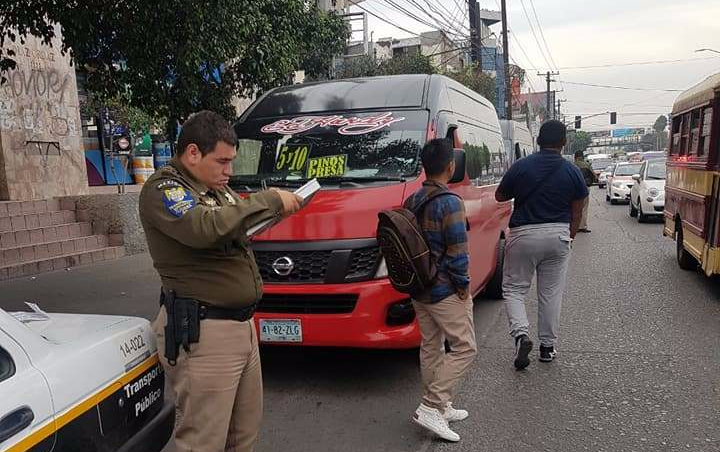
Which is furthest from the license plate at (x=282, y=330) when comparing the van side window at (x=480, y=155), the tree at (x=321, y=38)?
the tree at (x=321, y=38)

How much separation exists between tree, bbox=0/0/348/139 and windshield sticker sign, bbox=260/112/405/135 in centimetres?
142

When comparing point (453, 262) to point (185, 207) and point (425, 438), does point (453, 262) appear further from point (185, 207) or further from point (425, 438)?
point (185, 207)

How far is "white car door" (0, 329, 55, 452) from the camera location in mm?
1697

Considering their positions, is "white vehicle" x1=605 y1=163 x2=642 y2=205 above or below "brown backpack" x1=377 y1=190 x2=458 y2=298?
below

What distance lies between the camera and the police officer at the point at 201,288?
2.19 metres

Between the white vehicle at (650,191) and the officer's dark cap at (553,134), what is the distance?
31.5 ft

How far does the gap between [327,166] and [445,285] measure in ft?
5.79

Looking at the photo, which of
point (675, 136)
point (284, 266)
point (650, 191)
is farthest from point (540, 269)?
point (650, 191)

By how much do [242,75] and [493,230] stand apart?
359 centimetres

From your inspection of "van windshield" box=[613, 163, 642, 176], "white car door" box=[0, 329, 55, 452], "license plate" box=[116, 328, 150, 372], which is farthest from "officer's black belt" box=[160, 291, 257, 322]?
"van windshield" box=[613, 163, 642, 176]

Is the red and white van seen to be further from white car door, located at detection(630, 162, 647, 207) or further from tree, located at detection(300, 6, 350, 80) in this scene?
white car door, located at detection(630, 162, 647, 207)

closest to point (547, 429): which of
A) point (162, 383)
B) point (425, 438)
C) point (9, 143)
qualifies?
point (425, 438)

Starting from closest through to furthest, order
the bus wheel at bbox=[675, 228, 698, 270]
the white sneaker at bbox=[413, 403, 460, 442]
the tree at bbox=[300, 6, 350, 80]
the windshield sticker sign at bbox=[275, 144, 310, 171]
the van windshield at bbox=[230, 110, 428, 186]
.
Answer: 1. the white sneaker at bbox=[413, 403, 460, 442]
2. the van windshield at bbox=[230, 110, 428, 186]
3. the windshield sticker sign at bbox=[275, 144, 310, 171]
4. the bus wheel at bbox=[675, 228, 698, 270]
5. the tree at bbox=[300, 6, 350, 80]

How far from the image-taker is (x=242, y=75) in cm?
728
